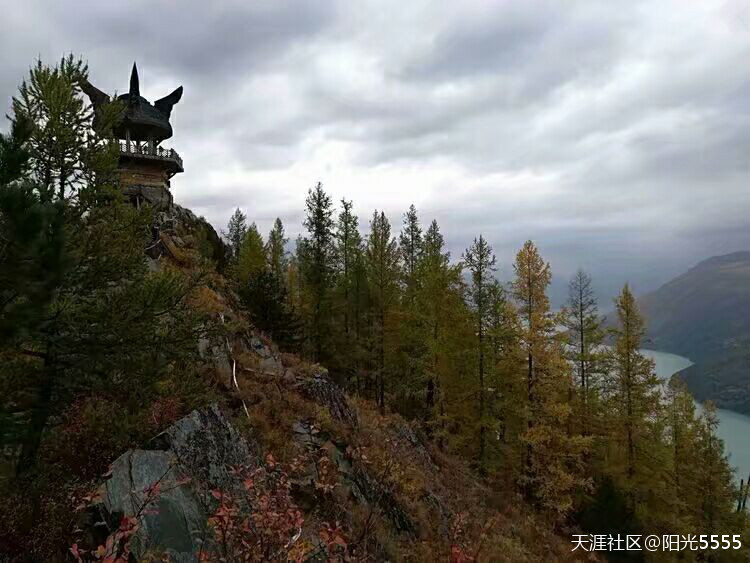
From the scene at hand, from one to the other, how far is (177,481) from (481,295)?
18113 millimetres

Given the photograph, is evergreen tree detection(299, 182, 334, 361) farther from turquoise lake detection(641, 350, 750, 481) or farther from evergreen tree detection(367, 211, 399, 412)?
turquoise lake detection(641, 350, 750, 481)

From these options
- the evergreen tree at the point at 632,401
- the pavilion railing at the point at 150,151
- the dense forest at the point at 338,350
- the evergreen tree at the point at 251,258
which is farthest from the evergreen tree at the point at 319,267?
the evergreen tree at the point at 632,401

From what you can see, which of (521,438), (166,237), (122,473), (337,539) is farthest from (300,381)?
(166,237)

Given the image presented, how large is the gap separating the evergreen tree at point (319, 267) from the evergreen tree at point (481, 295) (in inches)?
351

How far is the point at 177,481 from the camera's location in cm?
614

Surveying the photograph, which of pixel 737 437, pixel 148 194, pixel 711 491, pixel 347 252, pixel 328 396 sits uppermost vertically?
pixel 148 194

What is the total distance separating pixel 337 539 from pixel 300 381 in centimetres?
950

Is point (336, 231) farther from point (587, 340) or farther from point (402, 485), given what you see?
point (402, 485)

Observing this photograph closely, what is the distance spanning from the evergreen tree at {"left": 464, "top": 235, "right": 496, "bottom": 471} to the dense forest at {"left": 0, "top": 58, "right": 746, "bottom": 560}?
10 centimetres

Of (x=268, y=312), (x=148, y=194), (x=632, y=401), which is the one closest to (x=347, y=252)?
(x=268, y=312)

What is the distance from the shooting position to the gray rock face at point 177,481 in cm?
585

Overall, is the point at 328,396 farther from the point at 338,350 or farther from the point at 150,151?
the point at 150,151

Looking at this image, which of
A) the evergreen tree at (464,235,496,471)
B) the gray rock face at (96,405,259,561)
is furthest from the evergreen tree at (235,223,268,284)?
the gray rock face at (96,405,259,561)

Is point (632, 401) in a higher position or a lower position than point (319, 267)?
lower
